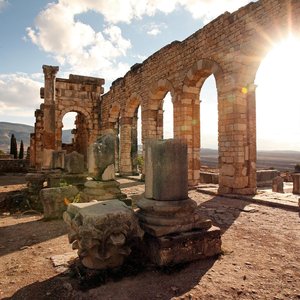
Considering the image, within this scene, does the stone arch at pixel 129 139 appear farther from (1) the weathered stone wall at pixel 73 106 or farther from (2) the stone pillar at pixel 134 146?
(1) the weathered stone wall at pixel 73 106

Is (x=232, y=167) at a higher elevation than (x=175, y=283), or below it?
higher

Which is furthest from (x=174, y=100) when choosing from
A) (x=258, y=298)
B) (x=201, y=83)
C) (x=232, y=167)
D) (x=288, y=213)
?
(x=258, y=298)

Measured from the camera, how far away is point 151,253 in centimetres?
328

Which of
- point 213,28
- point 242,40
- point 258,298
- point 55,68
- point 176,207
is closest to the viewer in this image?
point 258,298

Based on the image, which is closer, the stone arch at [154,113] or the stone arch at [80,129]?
the stone arch at [154,113]

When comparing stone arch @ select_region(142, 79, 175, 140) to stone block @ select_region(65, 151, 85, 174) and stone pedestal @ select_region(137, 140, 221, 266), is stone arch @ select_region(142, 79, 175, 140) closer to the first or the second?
stone block @ select_region(65, 151, 85, 174)

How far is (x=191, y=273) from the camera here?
9.73 feet

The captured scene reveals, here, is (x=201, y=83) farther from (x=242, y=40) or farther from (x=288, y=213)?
(x=288, y=213)

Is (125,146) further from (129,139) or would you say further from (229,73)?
(229,73)

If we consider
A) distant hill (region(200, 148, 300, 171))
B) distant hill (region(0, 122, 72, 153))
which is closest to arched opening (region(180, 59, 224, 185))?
distant hill (region(200, 148, 300, 171))

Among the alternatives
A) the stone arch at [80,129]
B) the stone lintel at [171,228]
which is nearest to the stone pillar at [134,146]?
the stone arch at [80,129]

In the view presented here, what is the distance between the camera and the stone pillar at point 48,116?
12.6m

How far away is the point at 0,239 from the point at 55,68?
35.2 ft

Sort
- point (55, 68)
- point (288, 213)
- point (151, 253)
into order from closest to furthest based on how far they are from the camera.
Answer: point (151, 253)
point (288, 213)
point (55, 68)
